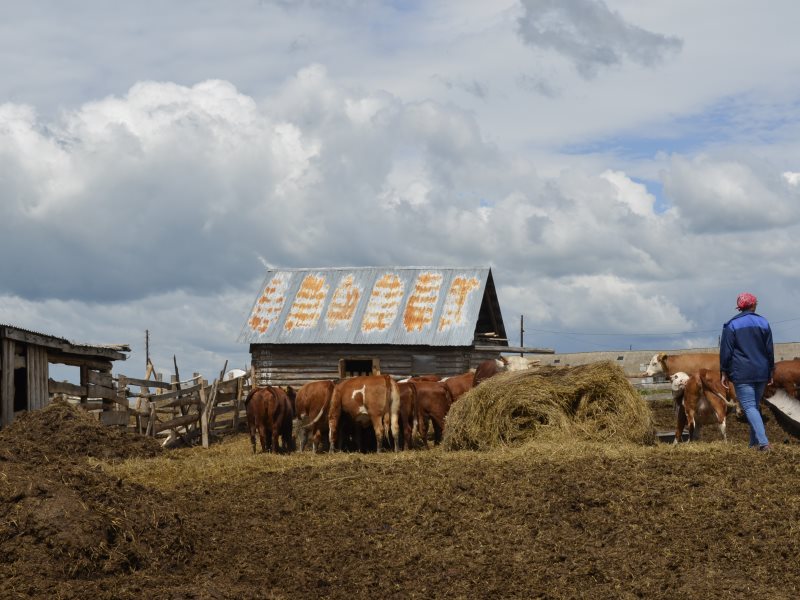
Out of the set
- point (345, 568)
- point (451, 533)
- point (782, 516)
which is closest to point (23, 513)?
point (345, 568)

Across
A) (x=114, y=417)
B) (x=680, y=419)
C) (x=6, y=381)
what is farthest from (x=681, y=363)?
(x=6, y=381)

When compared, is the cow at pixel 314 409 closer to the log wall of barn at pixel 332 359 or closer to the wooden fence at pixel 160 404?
the wooden fence at pixel 160 404

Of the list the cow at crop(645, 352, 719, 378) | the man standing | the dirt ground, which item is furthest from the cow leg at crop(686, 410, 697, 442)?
the cow at crop(645, 352, 719, 378)

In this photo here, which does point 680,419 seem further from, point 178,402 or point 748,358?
point 178,402

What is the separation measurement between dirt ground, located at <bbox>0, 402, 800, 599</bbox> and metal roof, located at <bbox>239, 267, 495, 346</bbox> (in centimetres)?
1855

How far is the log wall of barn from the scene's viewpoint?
102 ft

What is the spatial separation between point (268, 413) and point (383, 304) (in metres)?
13.3

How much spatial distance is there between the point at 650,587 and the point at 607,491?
94.3 inches

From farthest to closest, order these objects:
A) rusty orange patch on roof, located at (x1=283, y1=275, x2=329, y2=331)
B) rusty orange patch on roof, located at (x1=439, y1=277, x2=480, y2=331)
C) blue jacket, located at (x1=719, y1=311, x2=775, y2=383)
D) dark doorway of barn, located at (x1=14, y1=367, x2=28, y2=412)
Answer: rusty orange patch on roof, located at (x1=283, y1=275, x2=329, y2=331), rusty orange patch on roof, located at (x1=439, y1=277, x2=480, y2=331), dark doorway of barn, located at (x1=14, y1=367, x2=28, y2=412), blue jacket, located at (x1=719, y1=311, x2=775, y2=383)

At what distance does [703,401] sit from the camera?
1600 centimetres

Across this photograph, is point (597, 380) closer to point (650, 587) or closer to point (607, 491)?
point (607, 491)

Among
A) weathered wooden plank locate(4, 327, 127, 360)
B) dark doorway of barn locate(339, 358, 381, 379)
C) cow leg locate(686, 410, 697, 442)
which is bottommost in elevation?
cow leg locate(686, 410, 697, 442)

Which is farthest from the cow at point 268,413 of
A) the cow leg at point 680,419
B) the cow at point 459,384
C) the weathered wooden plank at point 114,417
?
the cow leg at point 680,419

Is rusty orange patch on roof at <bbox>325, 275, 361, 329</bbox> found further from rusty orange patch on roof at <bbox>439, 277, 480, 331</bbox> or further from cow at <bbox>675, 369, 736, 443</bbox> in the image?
cow at <bbox>675, 369, 736, 443</bbox>
